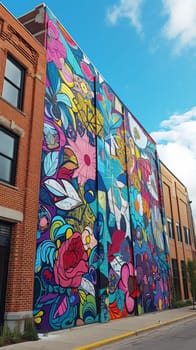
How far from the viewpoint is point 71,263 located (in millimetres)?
14117

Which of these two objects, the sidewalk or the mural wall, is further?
the mural wall

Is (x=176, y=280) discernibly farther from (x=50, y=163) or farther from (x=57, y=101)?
(x=57, y=101)

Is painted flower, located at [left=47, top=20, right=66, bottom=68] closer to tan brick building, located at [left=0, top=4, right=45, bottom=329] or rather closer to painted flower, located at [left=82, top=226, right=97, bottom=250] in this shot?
tan brick building, located at [left=0, top=4, right=45, bottom=329]

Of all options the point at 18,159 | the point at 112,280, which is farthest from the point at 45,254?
the point at 112,280

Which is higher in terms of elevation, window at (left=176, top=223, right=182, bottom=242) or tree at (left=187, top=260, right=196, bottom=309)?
window at (left=176, top=223, right=182, bottom=242)

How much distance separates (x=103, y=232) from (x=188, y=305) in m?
15.7

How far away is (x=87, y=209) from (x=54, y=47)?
8.46 metres

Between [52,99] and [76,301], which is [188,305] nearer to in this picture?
[76,301]

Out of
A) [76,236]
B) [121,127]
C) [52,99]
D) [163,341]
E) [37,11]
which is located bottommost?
[163,341]

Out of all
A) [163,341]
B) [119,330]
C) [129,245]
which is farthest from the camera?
[129,245]

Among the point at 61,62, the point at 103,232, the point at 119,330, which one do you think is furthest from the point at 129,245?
the point at 61,62

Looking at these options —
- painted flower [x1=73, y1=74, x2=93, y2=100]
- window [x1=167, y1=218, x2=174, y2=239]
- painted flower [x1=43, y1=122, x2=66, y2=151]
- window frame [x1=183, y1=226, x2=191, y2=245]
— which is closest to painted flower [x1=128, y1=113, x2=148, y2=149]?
painted flower [x1=73, y1=74, x2=93, y2=100]

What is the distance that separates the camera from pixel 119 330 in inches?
500

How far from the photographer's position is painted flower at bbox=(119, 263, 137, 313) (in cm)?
1864
